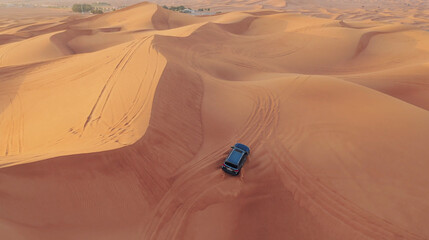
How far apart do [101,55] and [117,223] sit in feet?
26.7

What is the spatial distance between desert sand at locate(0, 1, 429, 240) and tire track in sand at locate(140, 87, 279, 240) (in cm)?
2

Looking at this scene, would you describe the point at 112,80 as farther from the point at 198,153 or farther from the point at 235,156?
the point at 235,156

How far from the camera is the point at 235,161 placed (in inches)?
177

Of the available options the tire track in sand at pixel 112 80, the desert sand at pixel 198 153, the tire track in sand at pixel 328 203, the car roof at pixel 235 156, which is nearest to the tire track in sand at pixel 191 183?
the desert sand at pixel 198 153

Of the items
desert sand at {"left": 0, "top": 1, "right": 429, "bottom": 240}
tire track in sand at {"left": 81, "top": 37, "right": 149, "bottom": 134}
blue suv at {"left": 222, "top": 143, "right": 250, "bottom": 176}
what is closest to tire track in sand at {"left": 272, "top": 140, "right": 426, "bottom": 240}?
desert sand at {"left": 0, "top": 1, "right": 429, "bottom": 240}

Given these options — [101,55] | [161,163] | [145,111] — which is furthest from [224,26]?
[161,163]

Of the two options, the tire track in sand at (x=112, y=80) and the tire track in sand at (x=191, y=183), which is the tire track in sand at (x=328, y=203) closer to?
the tire track in sand at (x=191, y=183)

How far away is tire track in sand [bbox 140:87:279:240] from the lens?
3799 millimetres

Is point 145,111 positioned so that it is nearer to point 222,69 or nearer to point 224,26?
point 222,69

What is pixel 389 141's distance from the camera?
512cm

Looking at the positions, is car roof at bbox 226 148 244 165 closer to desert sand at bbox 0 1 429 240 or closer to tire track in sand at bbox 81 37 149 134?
desert sand at bbox 0 1 429 240

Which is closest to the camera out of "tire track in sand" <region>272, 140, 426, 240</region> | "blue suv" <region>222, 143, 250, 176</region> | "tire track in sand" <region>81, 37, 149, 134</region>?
"tire track in sand" <region>272, 140, 426, 240</region>

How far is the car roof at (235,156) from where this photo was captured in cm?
450

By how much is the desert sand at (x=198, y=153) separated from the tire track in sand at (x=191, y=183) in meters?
0.02
